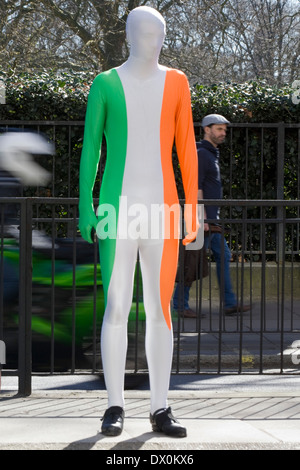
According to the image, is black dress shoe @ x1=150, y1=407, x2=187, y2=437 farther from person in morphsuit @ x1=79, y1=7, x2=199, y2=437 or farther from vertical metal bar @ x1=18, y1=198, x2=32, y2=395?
vertical metal bar @ x1=18, y1=198, x2=32, y2=395

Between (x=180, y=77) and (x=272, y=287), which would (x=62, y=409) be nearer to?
(x=180, y=77)

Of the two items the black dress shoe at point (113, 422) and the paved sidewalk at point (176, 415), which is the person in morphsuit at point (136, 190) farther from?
the paved sidewalk at point (176, 415)

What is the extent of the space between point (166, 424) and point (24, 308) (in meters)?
1.54

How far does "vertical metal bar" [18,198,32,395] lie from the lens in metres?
5.39

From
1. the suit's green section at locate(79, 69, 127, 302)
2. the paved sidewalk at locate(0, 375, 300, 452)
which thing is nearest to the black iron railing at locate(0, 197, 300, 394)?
the paved sidewalk at locate(0, 375, 300, 452)

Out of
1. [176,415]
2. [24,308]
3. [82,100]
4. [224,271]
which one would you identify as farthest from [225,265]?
[82,100]

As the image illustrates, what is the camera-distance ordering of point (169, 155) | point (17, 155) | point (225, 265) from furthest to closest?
point (17, 155), point (225, 265), point (169, 155)

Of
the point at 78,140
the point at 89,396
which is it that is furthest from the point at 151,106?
the point at 78,140

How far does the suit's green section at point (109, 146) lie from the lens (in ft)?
13.8

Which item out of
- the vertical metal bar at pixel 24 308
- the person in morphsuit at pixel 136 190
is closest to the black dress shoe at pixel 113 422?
the person in morphsuit at pixel 136 190

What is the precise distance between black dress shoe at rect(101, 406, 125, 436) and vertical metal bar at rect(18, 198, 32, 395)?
4.16 ft

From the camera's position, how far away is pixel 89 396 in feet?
17.7

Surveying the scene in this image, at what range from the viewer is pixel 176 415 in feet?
15.8

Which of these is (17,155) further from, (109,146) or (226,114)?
(226,114)
